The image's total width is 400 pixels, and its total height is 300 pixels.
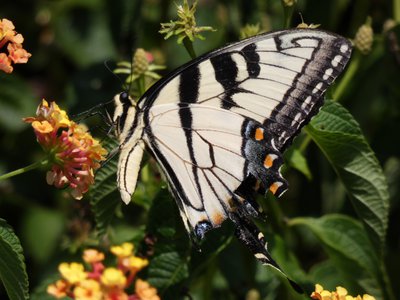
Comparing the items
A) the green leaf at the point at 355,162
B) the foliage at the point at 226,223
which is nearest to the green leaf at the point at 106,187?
the foliage at the point at 226,223

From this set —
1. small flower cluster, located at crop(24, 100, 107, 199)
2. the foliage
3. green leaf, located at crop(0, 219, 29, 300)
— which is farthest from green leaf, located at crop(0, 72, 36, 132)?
green leaf, located at crop(0, 219, 29, 300)

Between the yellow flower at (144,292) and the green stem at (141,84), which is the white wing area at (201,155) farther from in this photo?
the yellow flower at (144,292)

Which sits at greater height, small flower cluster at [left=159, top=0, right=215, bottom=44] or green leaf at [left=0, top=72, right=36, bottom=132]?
small flower cluster at [left=159, top=0, right=215, bottom=44]

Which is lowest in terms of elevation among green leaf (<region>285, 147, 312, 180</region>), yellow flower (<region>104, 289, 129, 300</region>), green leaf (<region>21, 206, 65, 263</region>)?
green leaf (<region>21, 206, 65, 263</region>)

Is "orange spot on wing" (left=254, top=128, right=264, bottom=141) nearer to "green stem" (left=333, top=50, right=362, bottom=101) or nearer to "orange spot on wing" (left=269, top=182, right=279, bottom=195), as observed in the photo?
"orange spot on wing" (left=269, top=182, right=279, bottom=195)

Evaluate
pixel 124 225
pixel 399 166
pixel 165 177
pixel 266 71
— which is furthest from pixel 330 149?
pixel 124 225

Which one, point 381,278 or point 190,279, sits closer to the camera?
point 190,279

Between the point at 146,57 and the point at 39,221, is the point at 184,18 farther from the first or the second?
the point at 39,221
